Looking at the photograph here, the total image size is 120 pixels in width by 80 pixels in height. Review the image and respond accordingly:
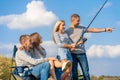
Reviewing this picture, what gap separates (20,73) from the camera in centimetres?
862

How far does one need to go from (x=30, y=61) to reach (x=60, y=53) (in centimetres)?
87

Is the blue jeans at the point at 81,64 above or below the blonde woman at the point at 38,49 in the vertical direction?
below

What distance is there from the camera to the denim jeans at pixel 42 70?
8305mm

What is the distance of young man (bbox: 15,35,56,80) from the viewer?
8.35 m

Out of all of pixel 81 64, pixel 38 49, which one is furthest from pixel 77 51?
pixel 38 49

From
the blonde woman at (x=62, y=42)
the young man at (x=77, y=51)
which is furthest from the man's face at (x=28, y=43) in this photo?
the young man at (x=77, y=51)

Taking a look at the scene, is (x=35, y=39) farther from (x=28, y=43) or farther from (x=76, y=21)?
(x=76, y=21)

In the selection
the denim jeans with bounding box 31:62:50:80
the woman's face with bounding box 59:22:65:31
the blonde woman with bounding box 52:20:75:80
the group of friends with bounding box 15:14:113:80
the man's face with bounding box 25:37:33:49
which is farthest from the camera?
the woman's face with bounding box 59:22:65:31

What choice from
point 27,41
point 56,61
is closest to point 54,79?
point 56,61

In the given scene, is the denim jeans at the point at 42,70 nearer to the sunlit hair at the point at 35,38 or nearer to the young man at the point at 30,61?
the young man at the point at 30,61

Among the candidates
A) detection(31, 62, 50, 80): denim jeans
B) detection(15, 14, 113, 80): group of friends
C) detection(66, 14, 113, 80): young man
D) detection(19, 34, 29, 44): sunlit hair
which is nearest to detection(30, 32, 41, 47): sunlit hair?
detection(15, 14, 113, 80): group of friends

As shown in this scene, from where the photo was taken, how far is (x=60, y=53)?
9164mm

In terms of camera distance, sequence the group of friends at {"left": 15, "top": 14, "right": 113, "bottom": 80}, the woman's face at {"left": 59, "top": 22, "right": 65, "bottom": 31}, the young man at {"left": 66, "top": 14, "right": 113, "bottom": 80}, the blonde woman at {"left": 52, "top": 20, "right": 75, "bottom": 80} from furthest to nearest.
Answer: the young man at {"left": 66, "top": 14, "right": 113, "bottom": 80}, the woman's face at {"left": 59, "top": 22, "right": 65, "bottom": 31}, the blonde woman at {"left": 52, "top": 20, "right": 75, "bottom": 80}, the group of friends at {"left": 15, "top": 14, "right": 113, "bottom": 80}

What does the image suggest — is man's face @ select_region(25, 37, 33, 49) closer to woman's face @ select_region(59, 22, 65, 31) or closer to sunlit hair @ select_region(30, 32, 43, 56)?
sunlit hair @ select_region(30, 32, 43, 56)
